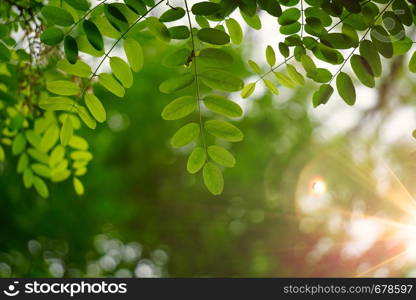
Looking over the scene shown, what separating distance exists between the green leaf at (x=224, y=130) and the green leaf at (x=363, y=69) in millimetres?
416

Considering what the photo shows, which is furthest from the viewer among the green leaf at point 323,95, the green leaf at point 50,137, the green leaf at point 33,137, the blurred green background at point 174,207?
the blurred green background at point 174,207

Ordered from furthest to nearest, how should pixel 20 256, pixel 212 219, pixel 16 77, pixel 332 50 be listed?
pixel 212 219 < pixel 20 256 < pixel 16 77 < pixel 332 50

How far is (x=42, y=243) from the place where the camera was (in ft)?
35.6

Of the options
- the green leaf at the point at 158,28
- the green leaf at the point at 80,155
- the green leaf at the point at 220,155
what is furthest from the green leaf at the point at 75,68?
the green leaf at the point at 80,155

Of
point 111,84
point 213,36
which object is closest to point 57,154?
point 111,84

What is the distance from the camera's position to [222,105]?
4.64ft

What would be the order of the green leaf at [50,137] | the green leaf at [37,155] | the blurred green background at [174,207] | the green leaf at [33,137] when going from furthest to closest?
the blurred green background at [174,207]
the green leaf at [37,155]
the green leaf at [33,137]
the green leaf at [50,137]

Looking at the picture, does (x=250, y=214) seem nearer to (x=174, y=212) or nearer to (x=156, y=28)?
(x=174, y=212)

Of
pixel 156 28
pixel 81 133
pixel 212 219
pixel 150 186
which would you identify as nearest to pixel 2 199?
pixel 81 133

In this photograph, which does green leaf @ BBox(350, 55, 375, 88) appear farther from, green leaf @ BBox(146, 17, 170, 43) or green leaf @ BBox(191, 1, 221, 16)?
green leaf @ BBox(146, 17, 170, 43)

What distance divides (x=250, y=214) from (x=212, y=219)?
1065 millimetres

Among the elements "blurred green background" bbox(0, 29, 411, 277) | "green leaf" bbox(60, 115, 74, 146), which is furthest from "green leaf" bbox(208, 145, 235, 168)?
"blurred green background" bbox(0, 29, 411, 277)

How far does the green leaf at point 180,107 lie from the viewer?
1.39m

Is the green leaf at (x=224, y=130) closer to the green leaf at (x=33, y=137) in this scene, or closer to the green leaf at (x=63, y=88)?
the green leaf at (x=63, y=88)
